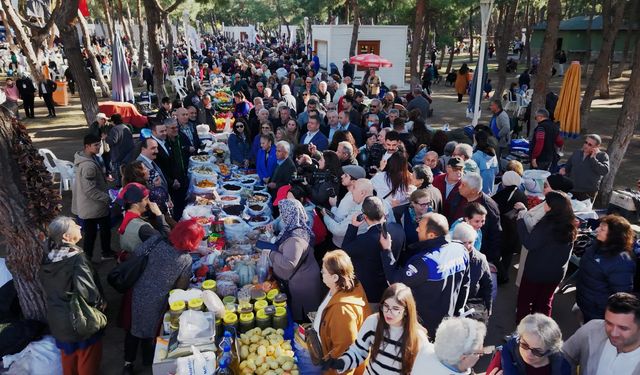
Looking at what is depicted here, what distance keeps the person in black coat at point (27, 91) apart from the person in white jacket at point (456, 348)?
16291 millimetres

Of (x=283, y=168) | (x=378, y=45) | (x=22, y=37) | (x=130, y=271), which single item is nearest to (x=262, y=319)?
(x=130, y=271)

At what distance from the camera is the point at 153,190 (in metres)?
5.47

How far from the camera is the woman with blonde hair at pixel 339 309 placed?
10.4 ft

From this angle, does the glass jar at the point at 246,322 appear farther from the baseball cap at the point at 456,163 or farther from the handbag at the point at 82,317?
the baseball cap at the point at 456,163

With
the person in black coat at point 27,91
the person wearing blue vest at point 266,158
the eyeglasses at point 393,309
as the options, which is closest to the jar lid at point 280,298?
the eyeglasses at point 393,309

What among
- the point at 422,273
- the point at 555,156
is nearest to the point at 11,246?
the point at 422,273

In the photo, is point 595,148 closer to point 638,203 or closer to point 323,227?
point 638,203

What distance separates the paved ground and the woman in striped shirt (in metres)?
2.01

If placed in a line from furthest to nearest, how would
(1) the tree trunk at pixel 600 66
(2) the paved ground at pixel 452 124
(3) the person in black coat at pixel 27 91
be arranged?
(3) the person in black coat at pixel 27 91 < (1) the tree trunk at pixel 600 66 < (2) the paved ground at pixel 452 124

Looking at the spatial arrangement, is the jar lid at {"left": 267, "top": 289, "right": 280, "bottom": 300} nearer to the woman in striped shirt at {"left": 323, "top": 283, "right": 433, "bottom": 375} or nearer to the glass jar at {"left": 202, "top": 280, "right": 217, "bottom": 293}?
the glass jar at {"left": 202, "top": 280, "right": 217, "bottom": 293}

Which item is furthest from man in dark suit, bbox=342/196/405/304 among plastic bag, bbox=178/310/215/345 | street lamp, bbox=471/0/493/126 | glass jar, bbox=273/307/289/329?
street lamp, bbox=471/0/493/126

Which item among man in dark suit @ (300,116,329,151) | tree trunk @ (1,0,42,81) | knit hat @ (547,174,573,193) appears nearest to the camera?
knit hat @ (547,174,573,193)

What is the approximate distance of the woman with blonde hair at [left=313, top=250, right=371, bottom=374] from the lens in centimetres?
316

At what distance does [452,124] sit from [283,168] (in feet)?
35.8
